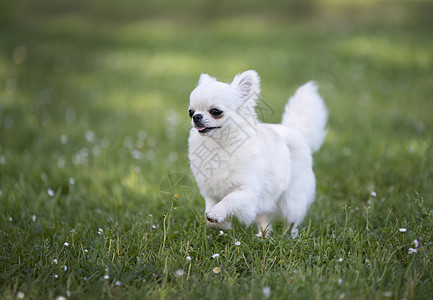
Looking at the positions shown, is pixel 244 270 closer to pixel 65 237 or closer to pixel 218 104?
pixel 218 104

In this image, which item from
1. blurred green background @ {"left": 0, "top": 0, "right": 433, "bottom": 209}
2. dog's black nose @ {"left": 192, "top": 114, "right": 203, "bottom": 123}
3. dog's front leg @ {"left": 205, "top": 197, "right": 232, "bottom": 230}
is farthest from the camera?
blurred green background @ {"left": 0, "top": 0, "right": 433, "bottom": 209}

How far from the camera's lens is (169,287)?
2512mm

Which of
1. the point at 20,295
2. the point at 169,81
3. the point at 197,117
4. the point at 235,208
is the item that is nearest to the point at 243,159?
the point at 235,208

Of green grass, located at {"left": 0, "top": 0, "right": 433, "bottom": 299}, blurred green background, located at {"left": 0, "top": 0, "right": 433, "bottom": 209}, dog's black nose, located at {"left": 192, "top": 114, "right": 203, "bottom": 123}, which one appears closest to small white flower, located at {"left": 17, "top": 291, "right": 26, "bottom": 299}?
green grass, located at {"left": 0, "top": 0, "right": 433, "bottom": 299}

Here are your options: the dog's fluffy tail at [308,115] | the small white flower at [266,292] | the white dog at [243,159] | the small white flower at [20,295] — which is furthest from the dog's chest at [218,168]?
the small white flower at [20,295]

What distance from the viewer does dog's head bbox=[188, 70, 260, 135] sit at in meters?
2.75

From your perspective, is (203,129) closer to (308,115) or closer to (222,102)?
(222,102)

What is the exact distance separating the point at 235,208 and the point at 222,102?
0.69m

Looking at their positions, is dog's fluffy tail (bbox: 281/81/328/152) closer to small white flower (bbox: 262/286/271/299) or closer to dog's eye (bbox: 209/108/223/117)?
dog's eye (bbox: 209/108/223/117)

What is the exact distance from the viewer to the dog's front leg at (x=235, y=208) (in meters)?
2.73

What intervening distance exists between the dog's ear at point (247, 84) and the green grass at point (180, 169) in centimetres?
91

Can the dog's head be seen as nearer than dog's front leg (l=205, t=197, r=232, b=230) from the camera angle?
Yes

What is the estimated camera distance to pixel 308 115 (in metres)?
3.67

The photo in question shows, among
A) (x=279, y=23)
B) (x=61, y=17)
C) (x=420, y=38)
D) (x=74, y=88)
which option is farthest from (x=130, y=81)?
(x=61, y=17)
